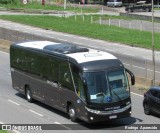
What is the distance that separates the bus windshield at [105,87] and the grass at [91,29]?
86.7 feet

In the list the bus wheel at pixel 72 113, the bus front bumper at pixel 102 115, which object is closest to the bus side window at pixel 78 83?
the bus front bumper at pixel 102 115

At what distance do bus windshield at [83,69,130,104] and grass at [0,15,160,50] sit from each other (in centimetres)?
2643

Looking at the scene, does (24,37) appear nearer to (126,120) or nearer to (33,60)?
(33,60)

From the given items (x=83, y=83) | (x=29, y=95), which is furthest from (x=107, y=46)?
(x=83, y=83)

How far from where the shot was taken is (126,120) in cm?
2158

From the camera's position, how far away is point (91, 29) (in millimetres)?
61469

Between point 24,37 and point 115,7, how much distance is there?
52.4 m

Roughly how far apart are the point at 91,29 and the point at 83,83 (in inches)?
1641

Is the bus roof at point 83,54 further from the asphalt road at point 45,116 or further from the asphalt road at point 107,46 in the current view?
the asphalt road at point 107,46

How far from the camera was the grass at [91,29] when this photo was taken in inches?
2058

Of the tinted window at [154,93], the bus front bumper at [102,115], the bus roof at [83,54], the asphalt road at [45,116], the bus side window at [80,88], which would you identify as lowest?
the asphalt road at [45,116]

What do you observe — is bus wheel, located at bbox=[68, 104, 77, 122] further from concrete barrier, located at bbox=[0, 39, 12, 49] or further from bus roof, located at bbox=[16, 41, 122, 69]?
concrete barrier, located at bbox=[0, 39, 12, 49]

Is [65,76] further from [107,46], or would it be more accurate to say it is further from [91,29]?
[91,29]

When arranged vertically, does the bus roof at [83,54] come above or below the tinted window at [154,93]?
above
